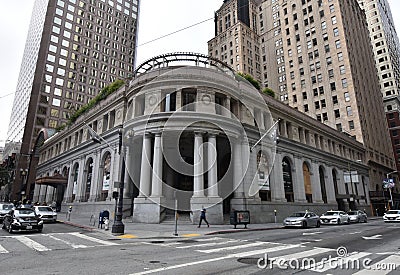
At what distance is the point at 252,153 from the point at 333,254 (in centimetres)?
1855

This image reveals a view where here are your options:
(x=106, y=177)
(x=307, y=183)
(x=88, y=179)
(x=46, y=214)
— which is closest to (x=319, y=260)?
(x=46, y=214)

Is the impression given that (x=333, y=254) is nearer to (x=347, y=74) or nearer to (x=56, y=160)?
(x=56, y=160)

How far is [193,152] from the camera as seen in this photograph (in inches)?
1079

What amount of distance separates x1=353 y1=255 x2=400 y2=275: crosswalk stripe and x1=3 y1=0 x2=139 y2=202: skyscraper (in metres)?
66.0

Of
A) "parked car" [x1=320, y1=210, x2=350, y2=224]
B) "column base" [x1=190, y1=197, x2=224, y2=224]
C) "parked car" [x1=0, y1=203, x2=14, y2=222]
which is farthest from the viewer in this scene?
"parked car" [x1=320, y1=210, x2=350, y2=224]

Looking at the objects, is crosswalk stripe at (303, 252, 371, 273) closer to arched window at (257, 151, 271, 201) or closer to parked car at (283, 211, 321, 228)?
parked car at (283, 211, 321, 228)

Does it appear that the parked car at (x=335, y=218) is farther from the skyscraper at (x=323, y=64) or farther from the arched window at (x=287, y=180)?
the skyscraper at (x=323, y=64)

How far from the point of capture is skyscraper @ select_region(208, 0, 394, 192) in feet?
181

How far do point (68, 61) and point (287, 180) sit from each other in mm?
76640

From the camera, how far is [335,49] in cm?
5831

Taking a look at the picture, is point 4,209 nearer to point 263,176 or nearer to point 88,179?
point 88,179

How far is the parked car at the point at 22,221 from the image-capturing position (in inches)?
611

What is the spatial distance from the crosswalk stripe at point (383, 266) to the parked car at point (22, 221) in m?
17.0

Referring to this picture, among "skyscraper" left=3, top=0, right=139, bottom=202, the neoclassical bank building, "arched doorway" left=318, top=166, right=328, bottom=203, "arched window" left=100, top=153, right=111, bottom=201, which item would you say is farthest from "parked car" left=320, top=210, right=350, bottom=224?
"skyscraper" left=3, top=0, right=139, bottom=202
